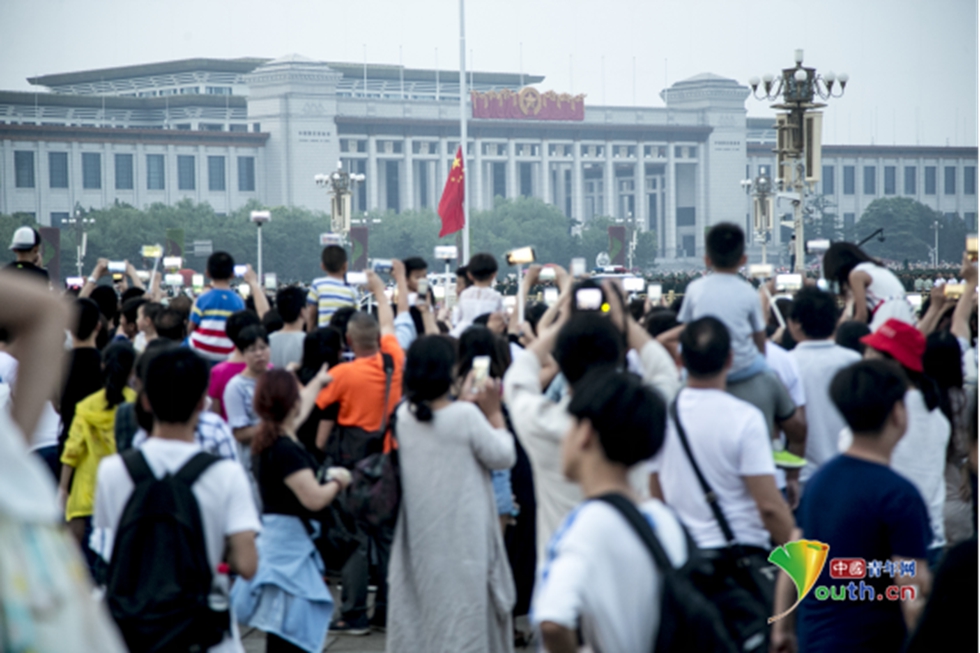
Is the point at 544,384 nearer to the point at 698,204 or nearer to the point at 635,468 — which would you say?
the point at 635,468

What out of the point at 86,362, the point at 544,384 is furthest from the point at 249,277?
the point at 544,384

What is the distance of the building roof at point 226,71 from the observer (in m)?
86.6

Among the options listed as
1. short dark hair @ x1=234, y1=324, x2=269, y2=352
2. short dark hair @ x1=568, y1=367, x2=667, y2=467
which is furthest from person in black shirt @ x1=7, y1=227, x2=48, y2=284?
short dark hair @ x1=568, y1=367, x2=667, y2=467

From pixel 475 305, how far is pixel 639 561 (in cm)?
419

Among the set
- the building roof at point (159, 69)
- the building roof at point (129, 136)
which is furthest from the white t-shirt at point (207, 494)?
the building roof at point (159, 69)

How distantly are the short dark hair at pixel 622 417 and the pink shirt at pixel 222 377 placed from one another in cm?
319

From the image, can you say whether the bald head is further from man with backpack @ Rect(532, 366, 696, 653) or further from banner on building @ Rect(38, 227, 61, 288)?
banner on building @ Rect(38, 227, 61, 288)

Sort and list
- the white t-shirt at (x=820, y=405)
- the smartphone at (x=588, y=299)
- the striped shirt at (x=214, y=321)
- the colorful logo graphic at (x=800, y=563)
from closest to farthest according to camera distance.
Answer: the colorful logo graphic at (x=800, y=563) < the smartphone at (x=588, y=299) < the white t-shirt at (x=820, y=405) < the striped shirt at (x=214, y=321)

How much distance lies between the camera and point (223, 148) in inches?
2968

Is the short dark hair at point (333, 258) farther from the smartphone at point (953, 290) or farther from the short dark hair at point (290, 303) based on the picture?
the smartphone at point (953, 290)

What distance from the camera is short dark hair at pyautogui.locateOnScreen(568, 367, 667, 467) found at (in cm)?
223

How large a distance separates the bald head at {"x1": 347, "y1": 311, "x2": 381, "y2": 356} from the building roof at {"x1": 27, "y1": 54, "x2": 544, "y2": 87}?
80.9 metres

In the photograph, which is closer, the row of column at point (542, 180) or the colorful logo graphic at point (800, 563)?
the colorful logo graphic at point (800, 563)

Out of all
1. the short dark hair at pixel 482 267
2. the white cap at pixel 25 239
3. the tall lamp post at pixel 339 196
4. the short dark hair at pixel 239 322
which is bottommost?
the short dark hair at pixel 239 322
